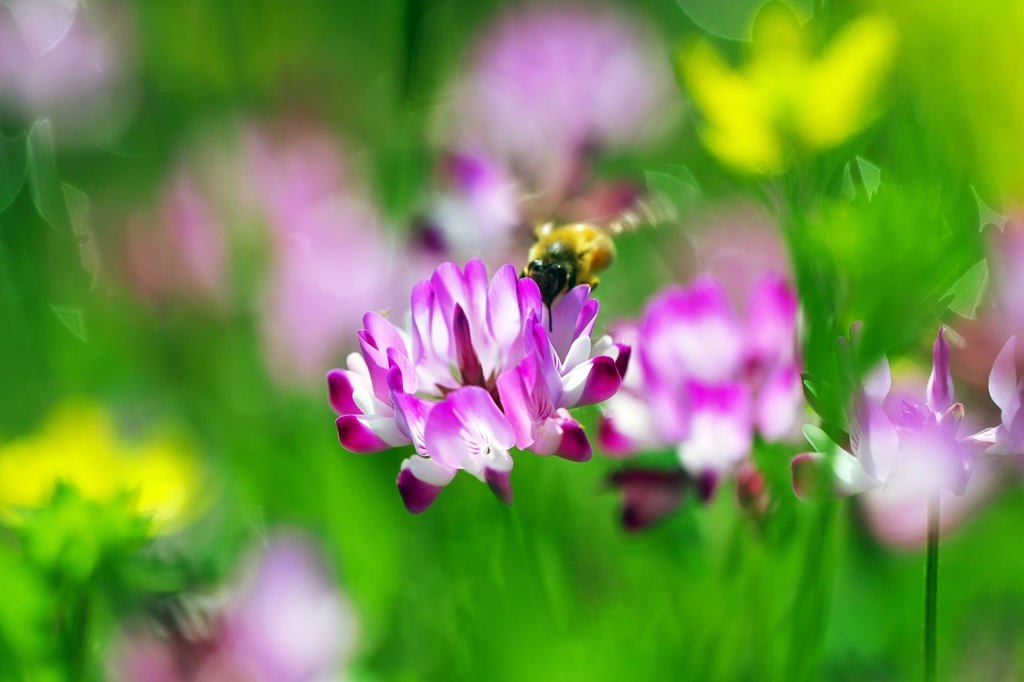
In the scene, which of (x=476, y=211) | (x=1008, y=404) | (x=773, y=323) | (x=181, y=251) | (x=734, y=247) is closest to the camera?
(x=1008, y=404)

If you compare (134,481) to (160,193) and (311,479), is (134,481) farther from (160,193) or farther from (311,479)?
(160,193)

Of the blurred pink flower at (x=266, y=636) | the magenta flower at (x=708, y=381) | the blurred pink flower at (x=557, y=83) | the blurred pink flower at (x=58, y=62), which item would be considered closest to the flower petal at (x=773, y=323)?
the magenta flower at (x=708, y=381)

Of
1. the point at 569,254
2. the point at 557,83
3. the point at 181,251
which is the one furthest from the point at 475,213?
the point at 557,83

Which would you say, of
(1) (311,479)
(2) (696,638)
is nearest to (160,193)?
(1) (311,479)

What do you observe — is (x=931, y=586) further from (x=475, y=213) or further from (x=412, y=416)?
(x=475, y=213)

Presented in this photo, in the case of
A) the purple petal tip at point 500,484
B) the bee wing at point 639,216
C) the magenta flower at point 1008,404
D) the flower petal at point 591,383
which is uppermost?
the bee wing at point 639,216

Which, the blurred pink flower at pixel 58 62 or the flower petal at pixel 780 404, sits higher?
the blurred pink flower at pixel 58 62

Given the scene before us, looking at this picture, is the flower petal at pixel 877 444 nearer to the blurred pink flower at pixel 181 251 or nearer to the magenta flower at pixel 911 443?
the magenta flower at pixel 911 443
